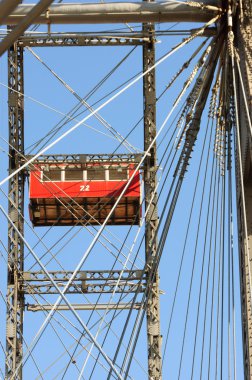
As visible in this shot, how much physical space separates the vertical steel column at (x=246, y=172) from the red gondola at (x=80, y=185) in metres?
19.2

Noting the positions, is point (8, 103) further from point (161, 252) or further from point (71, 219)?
point (161, 252)

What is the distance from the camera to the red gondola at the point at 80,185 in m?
39.1

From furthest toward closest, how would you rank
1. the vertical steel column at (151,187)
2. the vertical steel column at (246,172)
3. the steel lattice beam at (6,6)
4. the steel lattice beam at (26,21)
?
the vertical steel column at (151,187) < the vertical steel column at (246,172) < the steel lattice beam at (26,21) < the steel lattice beam at (6,6)

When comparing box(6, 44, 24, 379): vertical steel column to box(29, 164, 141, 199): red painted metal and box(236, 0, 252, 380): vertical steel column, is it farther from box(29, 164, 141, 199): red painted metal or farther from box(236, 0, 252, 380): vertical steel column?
box(236, 0, 252, 380): vertical steel column

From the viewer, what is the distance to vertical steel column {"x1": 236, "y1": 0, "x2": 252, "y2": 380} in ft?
59.1

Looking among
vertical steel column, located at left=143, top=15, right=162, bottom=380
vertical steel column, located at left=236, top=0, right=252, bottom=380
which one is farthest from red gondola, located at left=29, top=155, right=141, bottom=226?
vertical steel column, located at left=236, top=0, right=252, bottom=380

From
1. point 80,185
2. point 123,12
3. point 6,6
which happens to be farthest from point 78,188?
point 6,6

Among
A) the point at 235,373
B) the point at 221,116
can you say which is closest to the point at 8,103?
the point at 221,116

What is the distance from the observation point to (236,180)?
1917 cm

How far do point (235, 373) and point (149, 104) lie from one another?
892 inches

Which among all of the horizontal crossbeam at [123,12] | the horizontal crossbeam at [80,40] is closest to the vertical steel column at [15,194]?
the horizontal crossbeam at [80,40]

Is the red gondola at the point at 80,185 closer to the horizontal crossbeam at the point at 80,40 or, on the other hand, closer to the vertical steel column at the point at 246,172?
the horizontal crossbeam at the point at 80,40

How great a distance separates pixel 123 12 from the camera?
21.4 m

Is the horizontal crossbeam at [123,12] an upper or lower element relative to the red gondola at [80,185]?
upper
